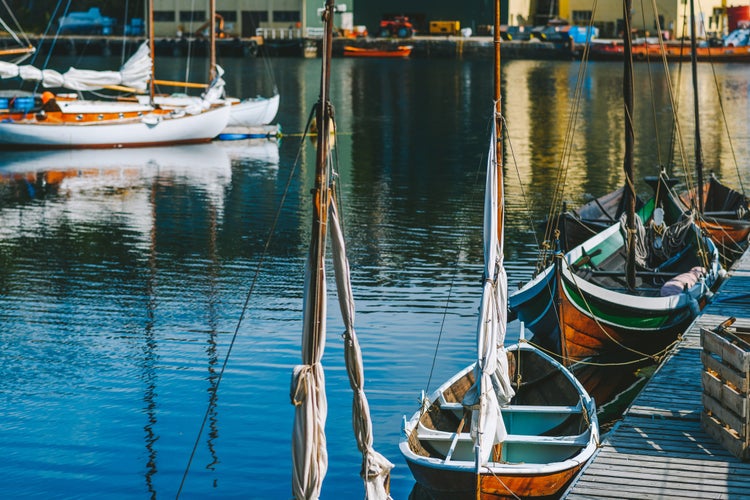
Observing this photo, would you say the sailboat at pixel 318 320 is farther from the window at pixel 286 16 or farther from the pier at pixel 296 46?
the window at pixel 286 16

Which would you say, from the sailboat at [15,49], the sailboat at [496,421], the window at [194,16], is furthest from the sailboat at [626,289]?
the window at [194,16]

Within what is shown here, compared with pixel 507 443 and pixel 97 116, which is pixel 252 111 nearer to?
pixel 97 116

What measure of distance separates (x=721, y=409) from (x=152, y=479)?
904 centimetres

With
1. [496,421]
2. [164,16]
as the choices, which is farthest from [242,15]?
[496,421]

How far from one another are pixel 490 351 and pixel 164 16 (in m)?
138

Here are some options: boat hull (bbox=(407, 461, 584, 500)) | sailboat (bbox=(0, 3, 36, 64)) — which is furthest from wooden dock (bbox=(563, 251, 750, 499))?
sailboat (bbox=(0, 3, 36, 64))

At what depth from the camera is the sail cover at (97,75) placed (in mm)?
59625

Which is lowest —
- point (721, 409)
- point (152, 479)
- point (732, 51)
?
point (152, 479)

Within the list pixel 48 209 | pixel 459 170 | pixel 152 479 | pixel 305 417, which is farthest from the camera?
pixel 459 170

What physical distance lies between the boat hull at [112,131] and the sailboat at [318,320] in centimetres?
4778

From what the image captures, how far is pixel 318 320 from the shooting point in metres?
13.3

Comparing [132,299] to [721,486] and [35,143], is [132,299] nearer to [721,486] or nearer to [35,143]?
[721,486]

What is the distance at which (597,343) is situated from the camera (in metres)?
25.4

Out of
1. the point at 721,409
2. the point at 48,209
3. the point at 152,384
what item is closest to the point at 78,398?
the point at 152,384
